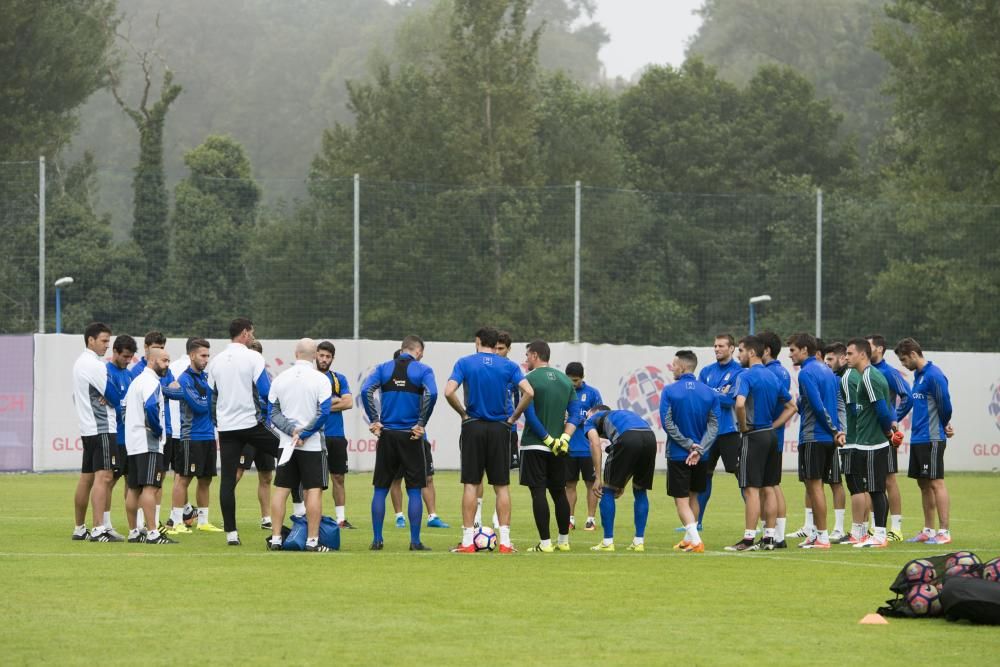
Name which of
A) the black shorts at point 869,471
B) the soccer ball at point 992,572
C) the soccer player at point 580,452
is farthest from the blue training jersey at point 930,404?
the soccer ball at point 992,572

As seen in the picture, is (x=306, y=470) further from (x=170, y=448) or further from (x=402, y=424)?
(x=170, y=448)

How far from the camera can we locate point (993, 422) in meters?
33.0

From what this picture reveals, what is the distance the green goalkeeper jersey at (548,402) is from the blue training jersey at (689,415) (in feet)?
3.14

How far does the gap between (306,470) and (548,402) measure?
2.26 metres

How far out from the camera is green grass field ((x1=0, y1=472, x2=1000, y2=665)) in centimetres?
940

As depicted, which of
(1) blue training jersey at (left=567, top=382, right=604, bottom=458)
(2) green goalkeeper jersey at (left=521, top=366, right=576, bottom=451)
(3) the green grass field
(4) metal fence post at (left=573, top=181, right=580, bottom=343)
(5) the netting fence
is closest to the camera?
(3) the green grass field

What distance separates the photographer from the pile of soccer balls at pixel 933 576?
35.6 ft

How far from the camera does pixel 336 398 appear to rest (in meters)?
16.9

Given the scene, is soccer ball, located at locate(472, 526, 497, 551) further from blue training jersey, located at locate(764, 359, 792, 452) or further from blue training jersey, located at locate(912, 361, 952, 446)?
blue training jersey, located at locate(912, 361, 952, 446)

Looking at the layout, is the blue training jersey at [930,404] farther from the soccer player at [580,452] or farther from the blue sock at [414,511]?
the blue sock at [414,511]

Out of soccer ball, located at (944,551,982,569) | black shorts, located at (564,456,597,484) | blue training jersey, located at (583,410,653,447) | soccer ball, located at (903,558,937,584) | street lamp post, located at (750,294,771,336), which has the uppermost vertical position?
street lamp post, located at (750,294,771,336)

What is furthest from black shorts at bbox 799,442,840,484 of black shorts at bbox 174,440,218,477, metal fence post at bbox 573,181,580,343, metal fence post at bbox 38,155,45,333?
metal fence post at bbox 38,155,45,333

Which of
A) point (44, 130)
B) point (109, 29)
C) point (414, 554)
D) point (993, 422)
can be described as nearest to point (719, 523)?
point (414, 554)

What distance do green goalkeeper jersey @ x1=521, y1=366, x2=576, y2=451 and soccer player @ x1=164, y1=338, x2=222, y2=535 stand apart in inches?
131
